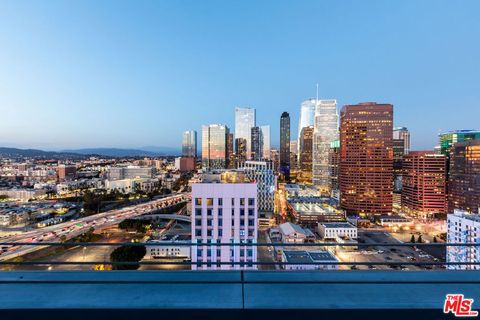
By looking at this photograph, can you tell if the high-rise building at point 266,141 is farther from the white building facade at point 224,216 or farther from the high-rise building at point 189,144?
the white building facade at point 224,216

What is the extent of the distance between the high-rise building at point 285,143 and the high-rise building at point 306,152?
748cm

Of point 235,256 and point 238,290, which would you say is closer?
point 238,290

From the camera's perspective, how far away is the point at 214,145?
321 feet

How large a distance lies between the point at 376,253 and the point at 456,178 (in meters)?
25.1

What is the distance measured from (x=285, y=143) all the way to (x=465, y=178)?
76.4m

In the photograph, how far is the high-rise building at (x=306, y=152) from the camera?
89750mm

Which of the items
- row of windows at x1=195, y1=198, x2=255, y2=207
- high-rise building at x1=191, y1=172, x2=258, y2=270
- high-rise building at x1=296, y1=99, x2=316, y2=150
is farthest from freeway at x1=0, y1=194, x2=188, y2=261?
high-rise building at x1=296, y1=99, x2=316, y2=150

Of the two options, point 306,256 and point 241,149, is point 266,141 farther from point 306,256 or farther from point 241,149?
point 306,256

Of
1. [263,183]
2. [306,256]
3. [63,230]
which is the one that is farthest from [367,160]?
[63,230]

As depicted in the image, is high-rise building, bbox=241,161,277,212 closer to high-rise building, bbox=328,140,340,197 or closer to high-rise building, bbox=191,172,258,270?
high-rise building, bbox=191,172,258,270

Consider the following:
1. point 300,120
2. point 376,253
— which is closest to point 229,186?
point 376,253

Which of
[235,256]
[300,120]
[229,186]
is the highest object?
[300,120]

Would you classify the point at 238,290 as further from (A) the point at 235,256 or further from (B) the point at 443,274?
(A) the point at 235,256
